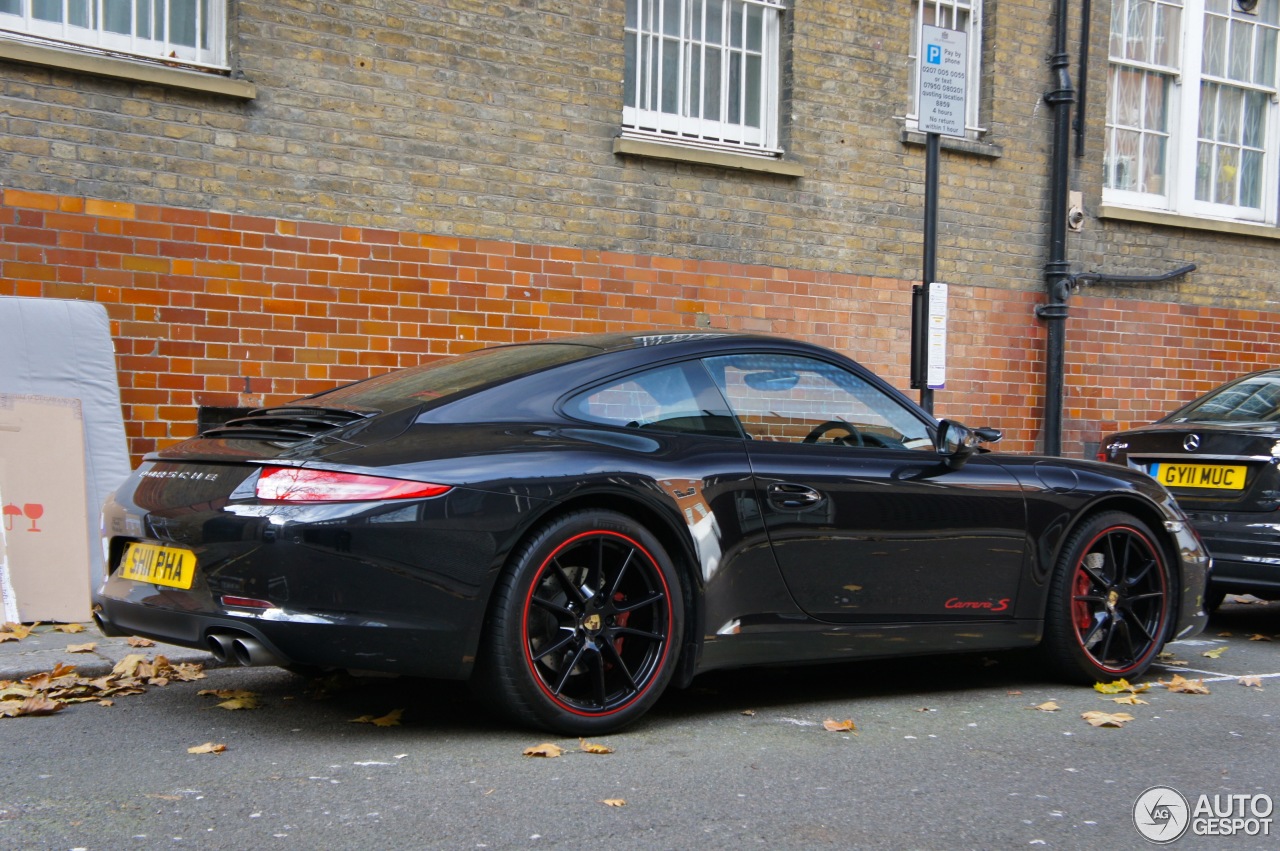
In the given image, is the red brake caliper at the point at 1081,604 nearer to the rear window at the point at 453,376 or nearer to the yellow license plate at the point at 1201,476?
the yellow license plate at the point at 1201,476

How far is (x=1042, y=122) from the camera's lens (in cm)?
1259

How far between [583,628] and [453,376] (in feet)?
3.59

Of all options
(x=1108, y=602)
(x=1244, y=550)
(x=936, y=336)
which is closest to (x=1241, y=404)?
(x=1244, y=550)

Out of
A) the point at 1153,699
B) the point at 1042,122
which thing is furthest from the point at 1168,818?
the point at 1042,122

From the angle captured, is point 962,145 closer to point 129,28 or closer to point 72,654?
point 129,28

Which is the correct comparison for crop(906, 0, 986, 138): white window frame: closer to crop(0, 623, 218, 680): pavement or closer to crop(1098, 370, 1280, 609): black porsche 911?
crop(1098, 370, 1280, 609): black porsche 911

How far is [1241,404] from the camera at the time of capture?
820 centimetres

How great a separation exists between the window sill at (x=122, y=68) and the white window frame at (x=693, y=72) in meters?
2.97

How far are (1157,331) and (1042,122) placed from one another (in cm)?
228

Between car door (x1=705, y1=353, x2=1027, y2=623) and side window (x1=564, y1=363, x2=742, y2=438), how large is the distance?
8 cm

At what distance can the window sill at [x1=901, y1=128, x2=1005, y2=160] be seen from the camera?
11.7 meters

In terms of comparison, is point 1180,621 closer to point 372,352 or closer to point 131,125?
point 372,352

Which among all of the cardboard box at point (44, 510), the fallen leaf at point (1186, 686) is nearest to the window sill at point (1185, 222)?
the fallen leaf at point (1186, 686)

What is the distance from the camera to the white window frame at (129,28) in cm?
829
